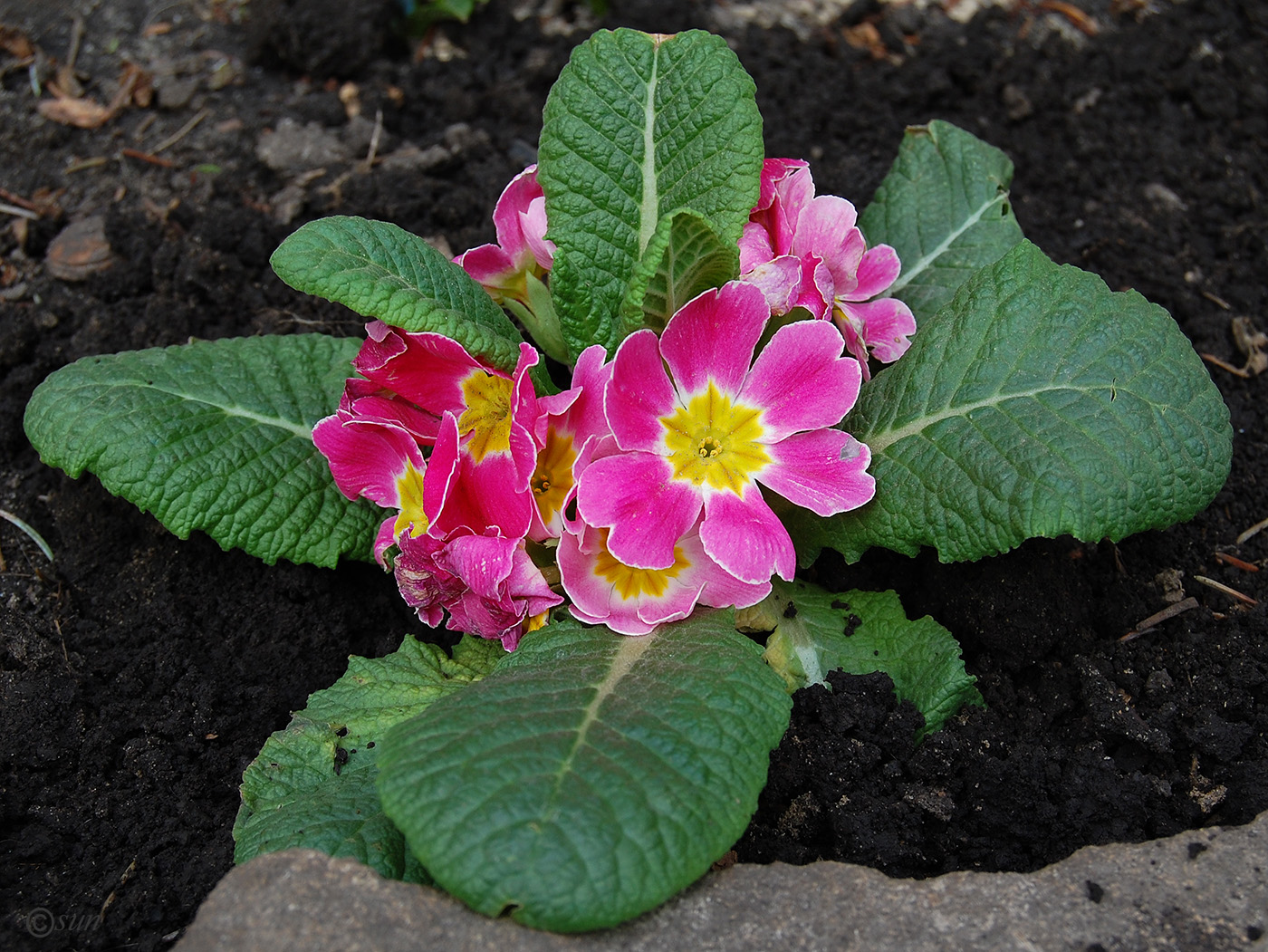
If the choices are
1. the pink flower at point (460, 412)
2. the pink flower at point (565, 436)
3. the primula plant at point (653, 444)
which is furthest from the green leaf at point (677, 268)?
the pink flower at point (460, 412)

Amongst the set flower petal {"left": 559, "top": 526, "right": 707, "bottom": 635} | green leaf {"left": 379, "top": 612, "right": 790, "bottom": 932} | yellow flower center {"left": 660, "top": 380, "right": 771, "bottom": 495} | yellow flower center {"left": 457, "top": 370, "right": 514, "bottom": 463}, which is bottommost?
flower petal {"left": 559, "top": 526, "right": 707, "bottom": 635}

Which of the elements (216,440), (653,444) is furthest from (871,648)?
A: (216,440)

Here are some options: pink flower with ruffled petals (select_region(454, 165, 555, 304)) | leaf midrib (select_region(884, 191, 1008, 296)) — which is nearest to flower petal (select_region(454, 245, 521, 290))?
pink flower with ruffled petals (select_region(454, 165, 555, 304))

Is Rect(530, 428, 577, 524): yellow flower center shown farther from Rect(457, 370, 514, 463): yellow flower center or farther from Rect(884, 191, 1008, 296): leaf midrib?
Rect(884, 191, 1008, 296): leaf midrib

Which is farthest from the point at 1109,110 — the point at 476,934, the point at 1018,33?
the point at 476,934

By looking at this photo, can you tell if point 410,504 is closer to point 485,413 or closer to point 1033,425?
point 485,413

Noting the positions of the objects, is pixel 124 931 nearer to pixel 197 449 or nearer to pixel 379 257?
pixel 197 449

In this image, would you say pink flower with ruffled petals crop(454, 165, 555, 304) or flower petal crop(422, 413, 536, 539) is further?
pink flower with ruffled petals crop(454, 165, 555, 304)
